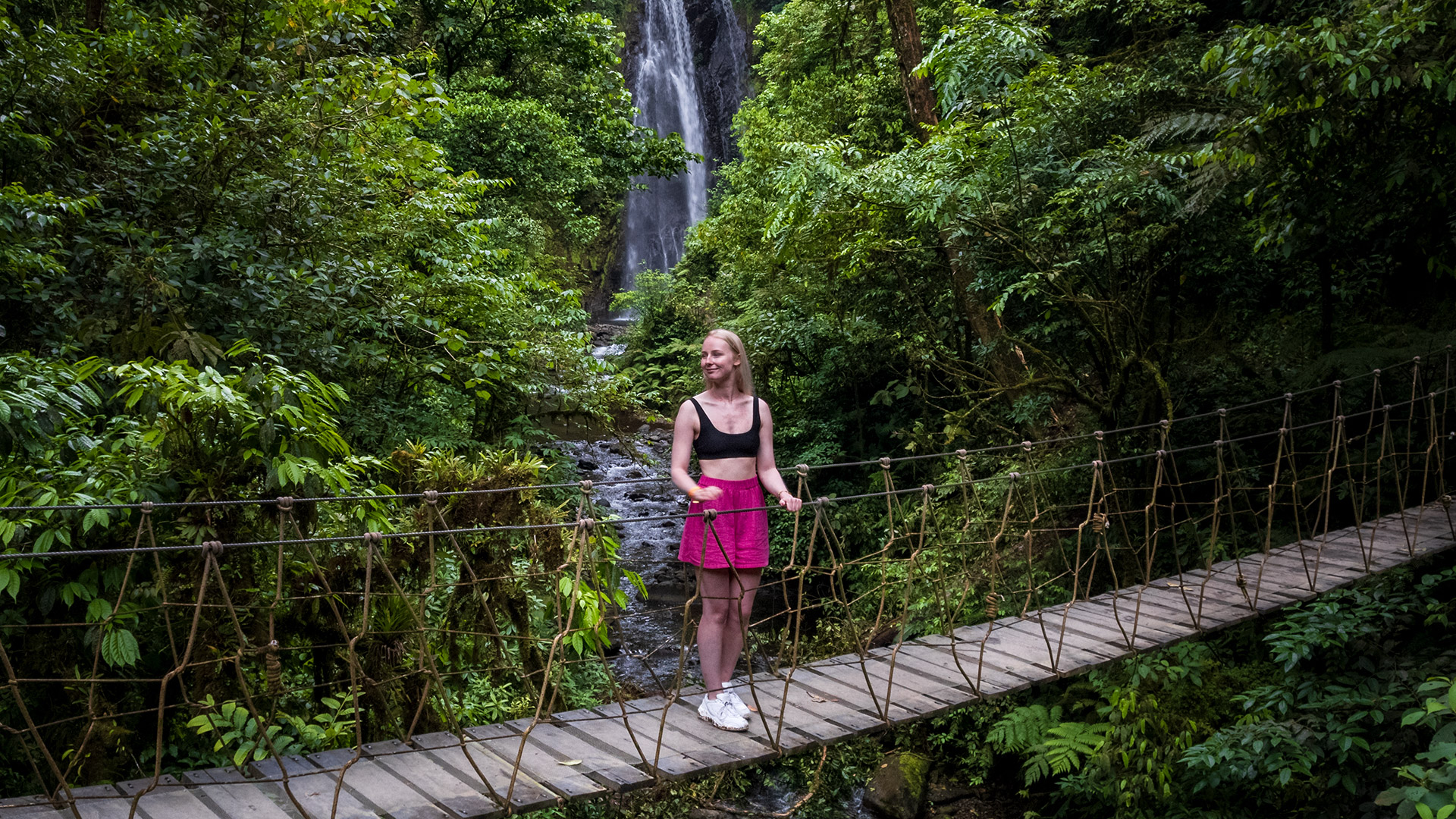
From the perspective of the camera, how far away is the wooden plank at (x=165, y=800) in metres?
1.54

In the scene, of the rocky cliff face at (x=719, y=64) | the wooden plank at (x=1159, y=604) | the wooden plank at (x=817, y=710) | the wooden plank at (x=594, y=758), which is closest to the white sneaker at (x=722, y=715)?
the wooden plank at (x=817, y=710)

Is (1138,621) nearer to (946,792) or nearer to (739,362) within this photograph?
(739,362)

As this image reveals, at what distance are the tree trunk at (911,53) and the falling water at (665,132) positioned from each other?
11740mm

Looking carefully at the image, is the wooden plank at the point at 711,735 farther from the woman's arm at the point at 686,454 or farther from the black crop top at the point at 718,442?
the black crop top at the point at 718,442

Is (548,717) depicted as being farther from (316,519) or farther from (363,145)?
(363,145)

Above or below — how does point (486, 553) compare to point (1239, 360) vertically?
below

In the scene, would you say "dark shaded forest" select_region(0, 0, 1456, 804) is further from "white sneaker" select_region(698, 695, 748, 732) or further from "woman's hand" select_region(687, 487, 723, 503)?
"woman's hand" select_region(687, 487, 723, 503)

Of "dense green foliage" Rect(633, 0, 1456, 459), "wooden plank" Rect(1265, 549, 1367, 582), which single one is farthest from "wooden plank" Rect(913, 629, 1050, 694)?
"dense green foliage" Rect(633, 0, 1456, 459)

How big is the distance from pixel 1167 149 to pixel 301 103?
4.19 meters

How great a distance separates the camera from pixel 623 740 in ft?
6.65

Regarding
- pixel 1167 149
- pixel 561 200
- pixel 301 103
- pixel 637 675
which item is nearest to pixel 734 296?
pixel 561 200

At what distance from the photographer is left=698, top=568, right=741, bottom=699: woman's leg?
222cm

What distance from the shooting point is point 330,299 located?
3.58m

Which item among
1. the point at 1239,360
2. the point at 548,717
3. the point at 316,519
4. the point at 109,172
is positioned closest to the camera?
the point at 548,717
